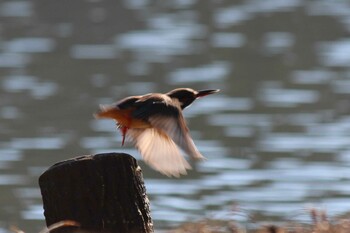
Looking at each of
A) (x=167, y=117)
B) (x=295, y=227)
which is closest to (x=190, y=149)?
→ (x=167, y=117)

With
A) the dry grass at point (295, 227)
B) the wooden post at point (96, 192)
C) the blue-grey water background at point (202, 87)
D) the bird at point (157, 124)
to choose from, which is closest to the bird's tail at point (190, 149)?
the bird at point (157, 124)

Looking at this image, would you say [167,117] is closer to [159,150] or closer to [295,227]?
[159,150]

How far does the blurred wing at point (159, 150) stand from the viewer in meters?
5.77

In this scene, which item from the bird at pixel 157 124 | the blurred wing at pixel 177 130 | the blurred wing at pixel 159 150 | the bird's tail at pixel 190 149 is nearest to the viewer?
the bird's tail at pixel 190 149

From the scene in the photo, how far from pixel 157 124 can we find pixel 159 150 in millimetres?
388

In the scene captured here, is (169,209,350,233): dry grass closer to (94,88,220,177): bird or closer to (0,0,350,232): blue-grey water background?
(0,0,350,232): blue-grey water background

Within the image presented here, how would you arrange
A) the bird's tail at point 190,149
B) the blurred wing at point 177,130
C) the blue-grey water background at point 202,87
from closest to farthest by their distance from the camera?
the bird's tail at point 190,149, the blurred wing at point 177,130, the blue-grey water background at point 202,87

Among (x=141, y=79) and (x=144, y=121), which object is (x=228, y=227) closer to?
(x=144, y=121)

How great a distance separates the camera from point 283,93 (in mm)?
12578

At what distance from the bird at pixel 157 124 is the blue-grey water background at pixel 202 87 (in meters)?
0.69

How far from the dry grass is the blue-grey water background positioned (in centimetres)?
14

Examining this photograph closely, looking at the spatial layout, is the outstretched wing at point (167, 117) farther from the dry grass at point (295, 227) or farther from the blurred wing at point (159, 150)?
the dry grass at point (295, 227)

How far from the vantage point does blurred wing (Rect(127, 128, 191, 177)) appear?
577 centimetres

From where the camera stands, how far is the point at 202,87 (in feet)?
41.0
